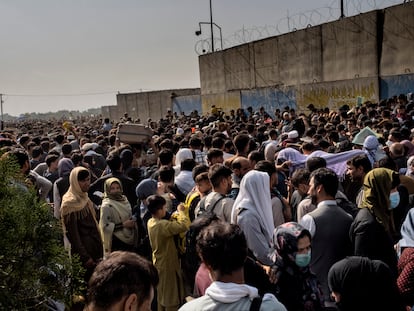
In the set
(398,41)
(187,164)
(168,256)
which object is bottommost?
(168,256)

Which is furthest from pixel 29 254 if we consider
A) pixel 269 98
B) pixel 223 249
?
pixel 269 98

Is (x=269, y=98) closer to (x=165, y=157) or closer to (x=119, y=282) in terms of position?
(x=165, y=157)

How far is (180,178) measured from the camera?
609 centimetres

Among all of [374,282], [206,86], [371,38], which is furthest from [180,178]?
[206,86]

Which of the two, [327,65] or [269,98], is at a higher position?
[327,65]

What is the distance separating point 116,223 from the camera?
207 inches

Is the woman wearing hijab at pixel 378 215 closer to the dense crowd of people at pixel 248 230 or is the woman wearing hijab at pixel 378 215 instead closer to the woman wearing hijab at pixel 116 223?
the dense crowd of people at pixel 248 230

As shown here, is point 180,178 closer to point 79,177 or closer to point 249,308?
point 79,177

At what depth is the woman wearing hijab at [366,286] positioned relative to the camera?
2.94 metres

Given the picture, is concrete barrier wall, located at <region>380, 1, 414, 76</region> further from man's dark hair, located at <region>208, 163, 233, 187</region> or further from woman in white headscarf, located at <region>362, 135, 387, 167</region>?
man's dark hair, located at <region>208, 163, 233, 187</region>

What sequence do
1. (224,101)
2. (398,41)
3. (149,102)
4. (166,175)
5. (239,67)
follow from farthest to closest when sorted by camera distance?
(149,102)
(224,101)
(239,67)
(398,41)
(166,175)

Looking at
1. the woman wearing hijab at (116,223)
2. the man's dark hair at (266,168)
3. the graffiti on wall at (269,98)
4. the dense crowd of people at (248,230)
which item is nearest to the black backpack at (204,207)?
the dense crowd of people at (248,230)

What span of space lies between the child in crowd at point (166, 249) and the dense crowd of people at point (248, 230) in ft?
0.04

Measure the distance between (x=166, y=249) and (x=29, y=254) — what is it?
276 cm
